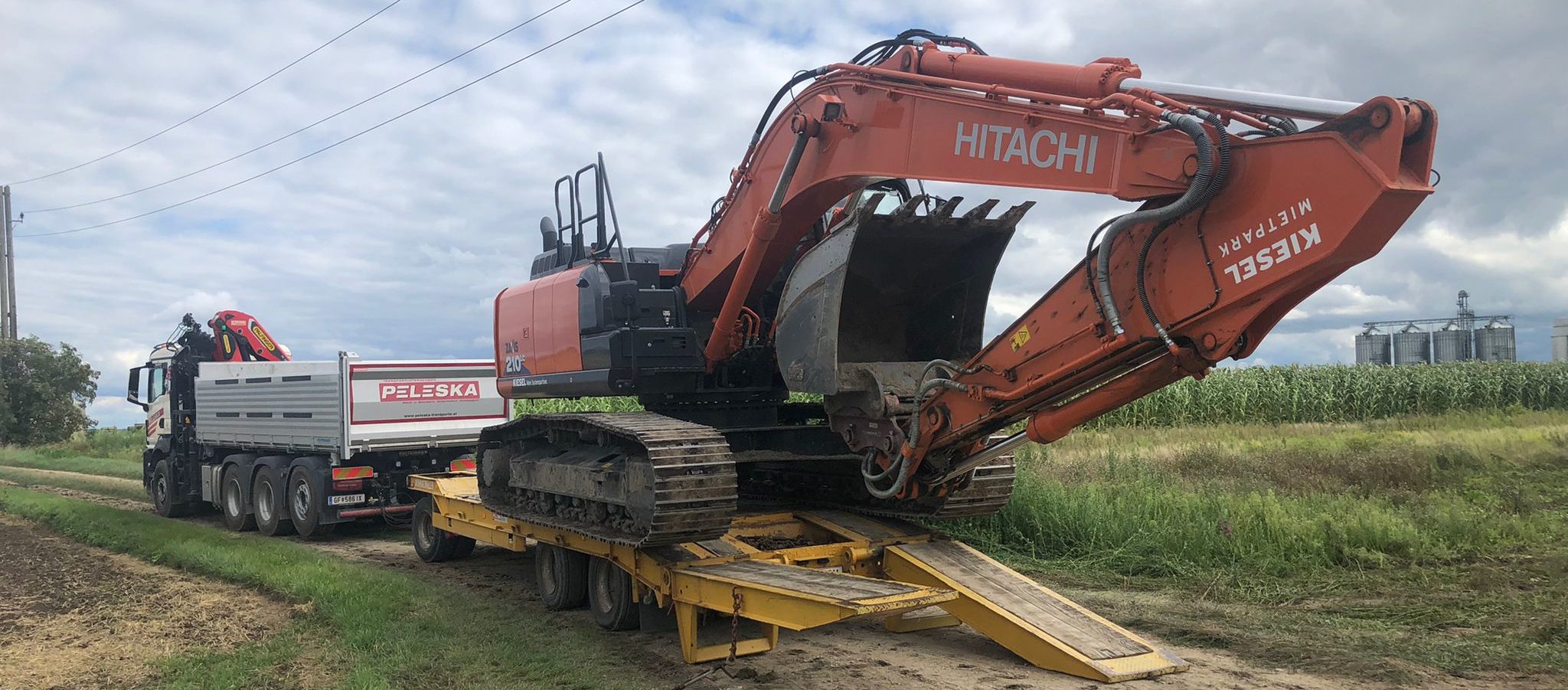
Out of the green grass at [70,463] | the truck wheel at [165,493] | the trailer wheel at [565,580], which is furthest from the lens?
the green grass at [70,463]

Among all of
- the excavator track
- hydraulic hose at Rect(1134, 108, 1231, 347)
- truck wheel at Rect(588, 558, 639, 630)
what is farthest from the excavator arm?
truck wheel at Rect(588, 558, 639, 630)

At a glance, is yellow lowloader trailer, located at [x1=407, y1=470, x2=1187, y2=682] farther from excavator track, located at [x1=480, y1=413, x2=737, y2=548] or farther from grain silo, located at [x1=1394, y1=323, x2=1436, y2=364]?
grain silo, located at [x1=1394, y1=323, x2=1436, y2=364]

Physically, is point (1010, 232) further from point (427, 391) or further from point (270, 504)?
point (270, 504)

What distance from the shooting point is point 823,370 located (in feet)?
22.2

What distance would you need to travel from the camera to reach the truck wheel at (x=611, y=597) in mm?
7492

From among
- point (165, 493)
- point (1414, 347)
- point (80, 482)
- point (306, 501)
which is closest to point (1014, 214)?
point (306, 501)

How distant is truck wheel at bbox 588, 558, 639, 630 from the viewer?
7492 mm

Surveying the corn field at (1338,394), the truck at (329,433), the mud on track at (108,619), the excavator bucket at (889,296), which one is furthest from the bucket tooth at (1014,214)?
the corn field at (1338,394)

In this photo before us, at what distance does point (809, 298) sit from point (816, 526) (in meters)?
1.81

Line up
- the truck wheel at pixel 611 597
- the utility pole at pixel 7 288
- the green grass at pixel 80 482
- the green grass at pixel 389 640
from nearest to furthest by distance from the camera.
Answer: the green grass at pixel 389 640, the truck wheel at pixel 611 597, the green grass at pixel 80 482, the utility pole at pixel 7 288

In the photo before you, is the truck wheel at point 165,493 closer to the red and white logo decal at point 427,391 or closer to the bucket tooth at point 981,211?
the red and white logo decal at point 427,391

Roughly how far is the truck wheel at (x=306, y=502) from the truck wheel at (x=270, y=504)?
0.19m

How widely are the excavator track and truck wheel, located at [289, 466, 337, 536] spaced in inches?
197

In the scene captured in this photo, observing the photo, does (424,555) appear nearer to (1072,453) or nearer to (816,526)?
(816,526)
